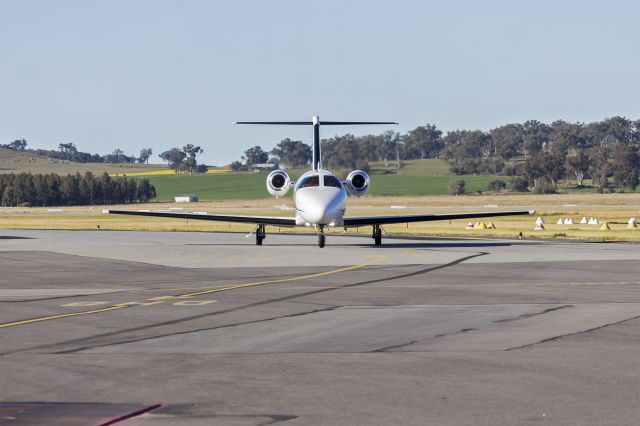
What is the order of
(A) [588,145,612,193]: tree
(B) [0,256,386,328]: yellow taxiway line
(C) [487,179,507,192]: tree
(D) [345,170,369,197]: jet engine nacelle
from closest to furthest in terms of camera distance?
(B) [0,256,386,328]: yellow taxiway line < (D) [345,170,369,197]: jet engine nacelle < (C) [487,179,507,192]: tree < (A) [588,145,612,193]: tree

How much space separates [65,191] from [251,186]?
2950 cm

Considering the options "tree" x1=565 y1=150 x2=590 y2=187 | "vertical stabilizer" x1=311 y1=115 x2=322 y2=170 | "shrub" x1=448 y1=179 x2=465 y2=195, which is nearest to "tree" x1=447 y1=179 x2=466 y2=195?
"shrub" x1=448 y1=179 x2=465 y2=195

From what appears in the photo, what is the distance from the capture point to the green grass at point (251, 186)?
529 ft

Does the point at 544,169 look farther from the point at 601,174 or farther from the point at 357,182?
the point at 357,182

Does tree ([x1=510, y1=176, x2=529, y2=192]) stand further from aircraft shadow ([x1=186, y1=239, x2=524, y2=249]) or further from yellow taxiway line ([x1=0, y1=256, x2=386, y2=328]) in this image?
yellow taxiway line ([x1=0, y1=256, x2=386, y2=328])

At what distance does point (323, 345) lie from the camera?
595 inches

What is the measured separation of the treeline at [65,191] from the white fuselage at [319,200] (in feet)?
412

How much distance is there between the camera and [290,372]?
41.8 feet

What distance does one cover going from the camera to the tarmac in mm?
10578

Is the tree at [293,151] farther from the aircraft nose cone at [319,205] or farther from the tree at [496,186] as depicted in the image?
the aircraft nose cone at [319,205]

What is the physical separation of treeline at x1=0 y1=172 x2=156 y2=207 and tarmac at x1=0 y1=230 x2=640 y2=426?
442 ft

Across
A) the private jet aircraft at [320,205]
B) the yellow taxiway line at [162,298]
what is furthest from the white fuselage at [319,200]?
the yellow taxiway line at [162,298]

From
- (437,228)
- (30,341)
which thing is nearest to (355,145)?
(437,228)

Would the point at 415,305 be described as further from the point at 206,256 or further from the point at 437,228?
the point at 437,228
